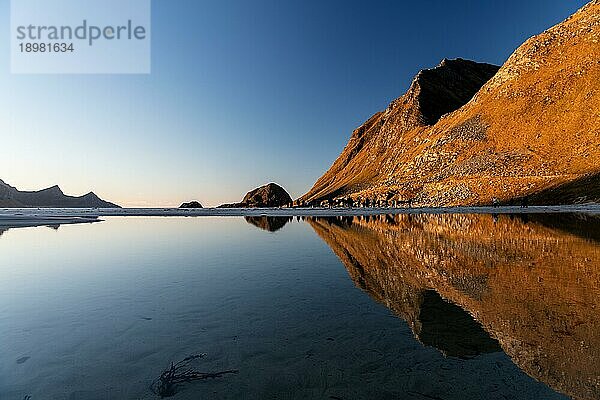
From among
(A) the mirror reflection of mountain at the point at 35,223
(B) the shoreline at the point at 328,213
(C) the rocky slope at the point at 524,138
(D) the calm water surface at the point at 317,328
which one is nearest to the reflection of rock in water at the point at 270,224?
(B) the shoreline at the point at 328,213

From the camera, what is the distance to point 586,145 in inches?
3465

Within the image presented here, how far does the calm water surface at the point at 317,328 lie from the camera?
5.65 m

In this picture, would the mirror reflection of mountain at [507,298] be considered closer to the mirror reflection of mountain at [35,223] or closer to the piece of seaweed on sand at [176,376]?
the piece of seaweed on sand at [176,376]

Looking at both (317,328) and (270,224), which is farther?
(270,224)

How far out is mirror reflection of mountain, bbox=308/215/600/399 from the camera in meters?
6.39

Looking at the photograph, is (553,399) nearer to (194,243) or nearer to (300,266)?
(300,266)

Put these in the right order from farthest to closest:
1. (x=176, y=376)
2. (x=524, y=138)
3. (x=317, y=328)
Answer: (x=524, y=138) < (x=317, y=328) < (x=176, y=376)

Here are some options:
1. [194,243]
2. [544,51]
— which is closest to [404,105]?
[544,51]

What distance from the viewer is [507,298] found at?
9.79m

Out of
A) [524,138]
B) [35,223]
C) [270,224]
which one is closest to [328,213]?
[270,224]

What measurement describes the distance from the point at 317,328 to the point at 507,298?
585 cm

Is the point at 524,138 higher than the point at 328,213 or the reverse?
higher

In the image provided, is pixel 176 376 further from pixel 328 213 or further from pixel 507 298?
pixel 328 213

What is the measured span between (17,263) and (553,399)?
22.5m
